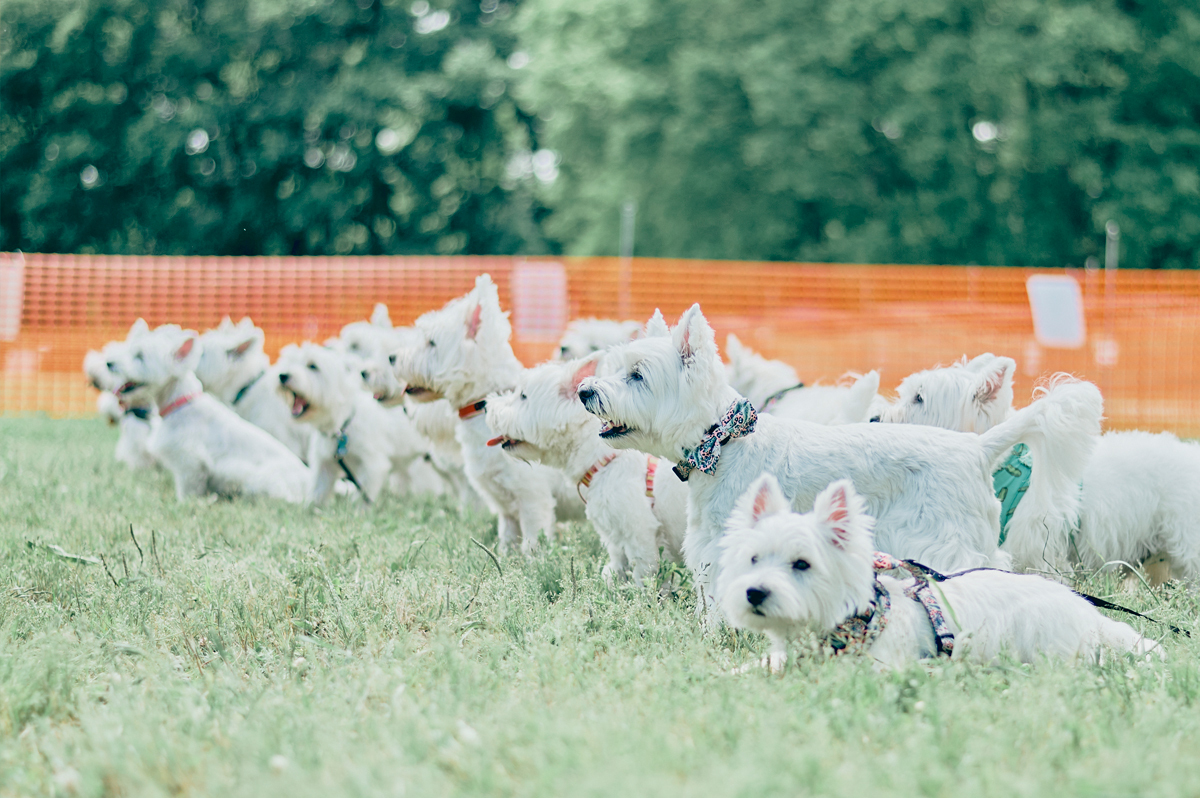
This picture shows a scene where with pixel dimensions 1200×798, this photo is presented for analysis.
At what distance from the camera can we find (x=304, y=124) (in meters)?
33.6

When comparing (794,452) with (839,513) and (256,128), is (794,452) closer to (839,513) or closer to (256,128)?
(839,513)

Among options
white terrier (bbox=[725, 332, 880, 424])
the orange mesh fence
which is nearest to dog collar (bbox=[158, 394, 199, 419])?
white terrier (bbox=[725, 332, 880, 424])

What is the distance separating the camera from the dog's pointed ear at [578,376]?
5254 millimetres

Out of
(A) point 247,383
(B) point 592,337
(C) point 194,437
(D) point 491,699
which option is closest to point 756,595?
(D) point 491,699

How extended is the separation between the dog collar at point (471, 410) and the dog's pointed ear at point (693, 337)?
235cm

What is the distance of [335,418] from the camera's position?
8.04m

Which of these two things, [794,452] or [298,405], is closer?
[794,452]

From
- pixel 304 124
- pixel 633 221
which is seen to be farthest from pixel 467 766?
pixel 304 124

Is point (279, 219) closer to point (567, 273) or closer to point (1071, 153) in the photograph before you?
point (567, 273)

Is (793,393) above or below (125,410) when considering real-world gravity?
above

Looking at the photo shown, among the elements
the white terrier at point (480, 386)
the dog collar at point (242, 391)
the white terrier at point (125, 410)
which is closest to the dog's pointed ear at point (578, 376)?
the white terrier at point (480, 386)

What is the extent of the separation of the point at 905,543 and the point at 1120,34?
23.5 metres

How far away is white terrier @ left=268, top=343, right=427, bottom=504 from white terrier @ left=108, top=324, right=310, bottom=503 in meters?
0.38

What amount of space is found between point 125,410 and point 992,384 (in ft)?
24.5
